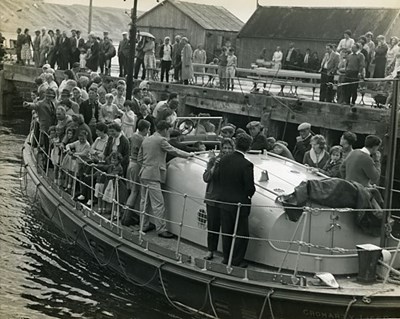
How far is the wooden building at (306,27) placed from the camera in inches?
1155

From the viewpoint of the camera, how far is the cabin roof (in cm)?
3684

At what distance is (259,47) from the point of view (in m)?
33.8

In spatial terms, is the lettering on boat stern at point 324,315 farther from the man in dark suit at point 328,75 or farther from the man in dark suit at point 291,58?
the man in dark suit at point 291,58

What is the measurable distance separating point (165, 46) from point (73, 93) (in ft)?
29.1

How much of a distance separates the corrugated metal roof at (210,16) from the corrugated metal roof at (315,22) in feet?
10.2

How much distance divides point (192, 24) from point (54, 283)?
88.0 ft

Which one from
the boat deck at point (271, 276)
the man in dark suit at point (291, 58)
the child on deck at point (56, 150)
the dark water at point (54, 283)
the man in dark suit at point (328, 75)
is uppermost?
the man in dark suit at point (291, 58)

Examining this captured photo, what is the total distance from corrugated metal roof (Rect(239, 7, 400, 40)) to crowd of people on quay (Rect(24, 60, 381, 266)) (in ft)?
53.9

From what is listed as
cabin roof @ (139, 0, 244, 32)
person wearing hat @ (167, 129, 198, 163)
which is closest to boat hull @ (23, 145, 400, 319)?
person wearing hat @ (167, 129, 198, 163)

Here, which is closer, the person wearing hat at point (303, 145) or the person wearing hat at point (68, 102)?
the person wearing hat at point (303, 145)

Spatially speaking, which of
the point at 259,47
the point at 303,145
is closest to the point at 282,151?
the point at 303,145

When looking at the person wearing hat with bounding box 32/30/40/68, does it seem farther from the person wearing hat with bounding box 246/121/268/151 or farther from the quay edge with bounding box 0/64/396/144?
the person wearing hat with bounding box 246/121/268/151

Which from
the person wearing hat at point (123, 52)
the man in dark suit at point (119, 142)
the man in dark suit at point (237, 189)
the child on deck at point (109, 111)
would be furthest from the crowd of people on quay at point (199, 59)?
the man in dark suit at point (237, 189)

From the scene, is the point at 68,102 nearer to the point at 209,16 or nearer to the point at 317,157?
the point at 317,157
